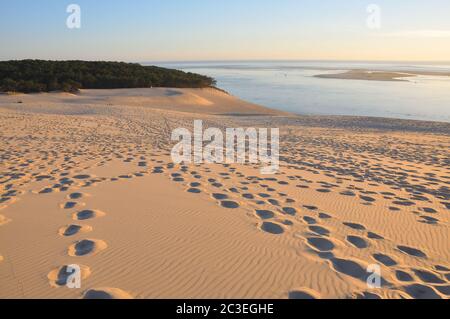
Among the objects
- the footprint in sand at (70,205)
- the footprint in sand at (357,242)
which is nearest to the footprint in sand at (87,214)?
the footprint in sand at (70,205)

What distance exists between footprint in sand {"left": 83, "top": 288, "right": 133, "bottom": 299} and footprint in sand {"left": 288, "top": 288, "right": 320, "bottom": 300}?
1261mm

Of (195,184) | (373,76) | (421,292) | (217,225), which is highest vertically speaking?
(373,76)

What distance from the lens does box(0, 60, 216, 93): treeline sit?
29.4m

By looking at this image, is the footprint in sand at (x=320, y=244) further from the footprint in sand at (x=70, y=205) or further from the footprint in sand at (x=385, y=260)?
the footprint in sand at (x=70, y=205)

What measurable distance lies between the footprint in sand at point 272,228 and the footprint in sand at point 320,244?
336mm

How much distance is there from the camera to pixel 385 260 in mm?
3596

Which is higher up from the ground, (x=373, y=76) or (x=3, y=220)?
(x=373, y=76)

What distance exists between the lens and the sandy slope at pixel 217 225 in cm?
315

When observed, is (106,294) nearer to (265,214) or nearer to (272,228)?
(272,228)

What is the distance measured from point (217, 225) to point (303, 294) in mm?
1556

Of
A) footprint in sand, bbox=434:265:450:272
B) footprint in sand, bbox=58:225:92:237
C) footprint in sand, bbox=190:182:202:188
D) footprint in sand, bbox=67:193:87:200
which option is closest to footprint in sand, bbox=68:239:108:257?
footprint in sand, bbox=58:225:92:237

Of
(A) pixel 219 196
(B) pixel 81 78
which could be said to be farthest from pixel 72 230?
(B) pixel 81 78

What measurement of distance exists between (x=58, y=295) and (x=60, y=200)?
7.63 feet

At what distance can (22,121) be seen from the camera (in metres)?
13.1
